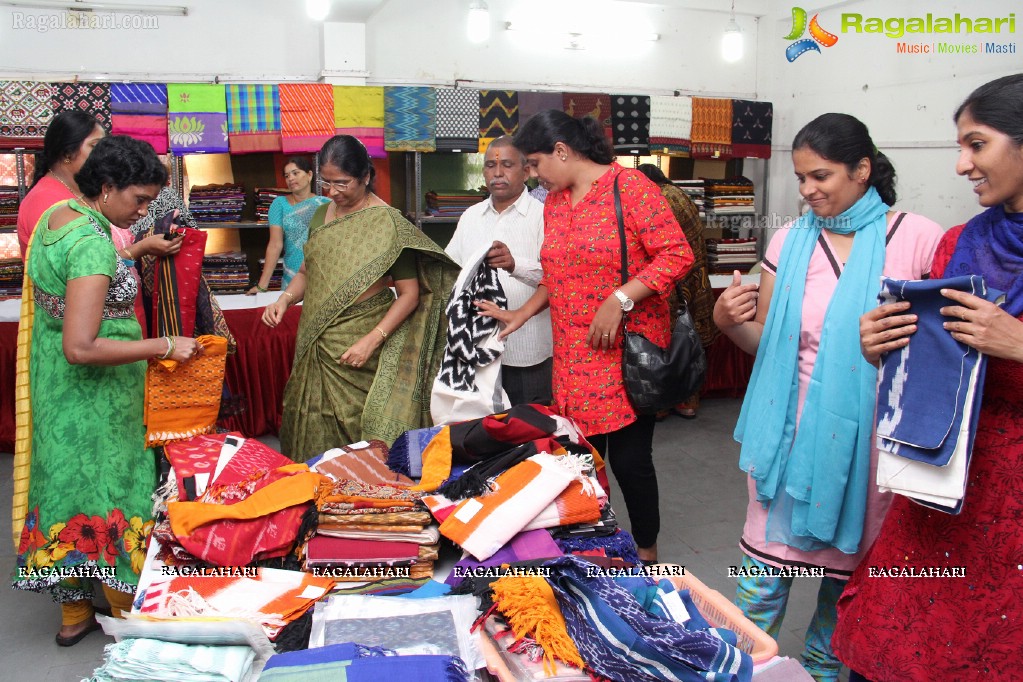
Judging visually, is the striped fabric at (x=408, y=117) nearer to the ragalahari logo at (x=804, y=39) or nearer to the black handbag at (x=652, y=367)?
the ragalahari logo at (x=804, y=39)

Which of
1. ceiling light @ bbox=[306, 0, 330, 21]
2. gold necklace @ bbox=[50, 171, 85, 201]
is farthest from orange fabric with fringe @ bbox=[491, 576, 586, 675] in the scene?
ceiling light @ bbox=[306, 0, 330, 21]

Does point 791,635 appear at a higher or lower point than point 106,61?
lower

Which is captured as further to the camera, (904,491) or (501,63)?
(501,63)

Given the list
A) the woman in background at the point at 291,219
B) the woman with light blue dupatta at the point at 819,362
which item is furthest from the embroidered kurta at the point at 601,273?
the woman in background at the point at 291,219

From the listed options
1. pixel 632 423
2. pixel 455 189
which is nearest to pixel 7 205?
pixel 455 189

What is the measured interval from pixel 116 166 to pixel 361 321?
2.59 feet

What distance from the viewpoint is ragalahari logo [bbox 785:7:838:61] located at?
6.61m

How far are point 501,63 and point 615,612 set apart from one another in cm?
593

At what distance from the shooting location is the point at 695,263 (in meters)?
4.39

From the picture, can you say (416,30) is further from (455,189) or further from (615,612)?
(615,612)

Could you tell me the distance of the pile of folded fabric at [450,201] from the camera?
604cm

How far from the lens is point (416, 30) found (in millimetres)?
6328

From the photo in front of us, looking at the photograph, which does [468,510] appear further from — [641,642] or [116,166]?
[116,166]

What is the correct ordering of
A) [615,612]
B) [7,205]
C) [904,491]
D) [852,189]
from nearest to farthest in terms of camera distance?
[615,612] → [904,491] → [852,189] → [7,205]
